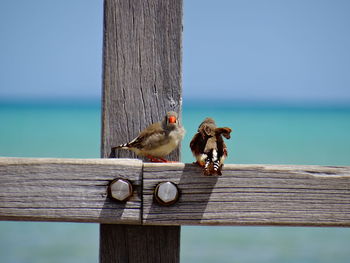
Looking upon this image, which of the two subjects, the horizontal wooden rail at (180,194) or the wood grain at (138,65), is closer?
the horizontal wooden rail at (180,194)

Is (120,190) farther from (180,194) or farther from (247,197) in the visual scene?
(247,197)

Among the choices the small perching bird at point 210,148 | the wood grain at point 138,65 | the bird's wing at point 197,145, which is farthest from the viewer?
the wood grain at point 138,65

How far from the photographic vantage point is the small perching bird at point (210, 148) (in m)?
1.86

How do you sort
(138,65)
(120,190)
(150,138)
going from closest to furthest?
(120,190) → (138,65) → (150,138)

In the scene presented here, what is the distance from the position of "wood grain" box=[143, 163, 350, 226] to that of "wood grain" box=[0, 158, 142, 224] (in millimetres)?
86

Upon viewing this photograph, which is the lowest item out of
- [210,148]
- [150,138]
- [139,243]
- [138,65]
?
[139,243]

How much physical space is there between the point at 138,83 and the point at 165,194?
47 cm

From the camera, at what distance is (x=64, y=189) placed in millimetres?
1884

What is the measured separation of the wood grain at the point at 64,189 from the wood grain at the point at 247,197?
0.28 feet

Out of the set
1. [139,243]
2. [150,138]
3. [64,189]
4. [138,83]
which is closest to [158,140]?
[150,138]

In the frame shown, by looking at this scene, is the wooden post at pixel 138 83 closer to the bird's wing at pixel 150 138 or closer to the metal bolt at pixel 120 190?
the bird's wing at pixel 150 138

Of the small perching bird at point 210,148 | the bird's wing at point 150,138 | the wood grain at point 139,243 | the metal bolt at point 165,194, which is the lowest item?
the wood grain at point 139,243

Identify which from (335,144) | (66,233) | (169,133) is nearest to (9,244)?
(66,233)

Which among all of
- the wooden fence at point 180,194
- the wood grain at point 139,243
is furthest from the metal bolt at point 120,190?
the wood grain at point 139,243
